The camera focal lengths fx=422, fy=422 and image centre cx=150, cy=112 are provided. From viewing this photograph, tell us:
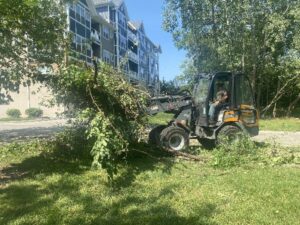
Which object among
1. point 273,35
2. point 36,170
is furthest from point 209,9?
point 36,170

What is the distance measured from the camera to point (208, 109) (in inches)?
481

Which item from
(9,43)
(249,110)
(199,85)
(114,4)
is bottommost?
(249,110)

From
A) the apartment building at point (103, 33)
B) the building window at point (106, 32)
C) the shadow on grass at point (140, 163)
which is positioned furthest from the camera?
the building window at point (106, 32)

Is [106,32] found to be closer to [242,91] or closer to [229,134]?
[242,91]

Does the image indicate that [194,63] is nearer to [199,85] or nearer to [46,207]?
[199,85]

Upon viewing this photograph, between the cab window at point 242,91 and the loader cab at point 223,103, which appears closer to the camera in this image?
the loader cab at point 223,103

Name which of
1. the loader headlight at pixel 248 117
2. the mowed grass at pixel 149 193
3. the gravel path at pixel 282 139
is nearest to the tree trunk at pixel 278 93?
the gravel path at pixel 282 139

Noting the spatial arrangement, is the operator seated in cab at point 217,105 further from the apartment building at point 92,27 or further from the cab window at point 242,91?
the apartment building at point 92,27

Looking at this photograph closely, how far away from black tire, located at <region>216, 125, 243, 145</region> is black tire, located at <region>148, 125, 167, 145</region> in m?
1.61

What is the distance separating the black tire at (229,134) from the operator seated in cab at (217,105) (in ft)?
1.37

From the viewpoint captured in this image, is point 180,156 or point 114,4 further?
point 114,4

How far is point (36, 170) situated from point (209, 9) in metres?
24.5

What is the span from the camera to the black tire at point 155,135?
11.4m

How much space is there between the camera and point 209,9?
3109 centimetres
